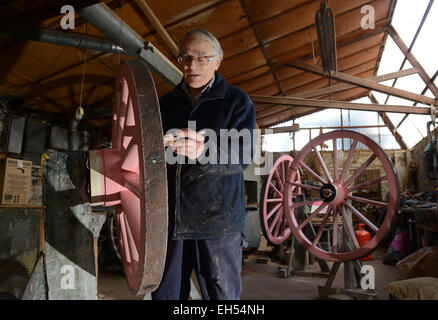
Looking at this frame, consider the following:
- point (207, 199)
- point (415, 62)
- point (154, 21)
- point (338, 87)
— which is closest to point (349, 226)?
point (207, 199)

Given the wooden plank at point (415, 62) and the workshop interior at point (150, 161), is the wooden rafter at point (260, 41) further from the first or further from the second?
the wooden plank at point (415, 62)

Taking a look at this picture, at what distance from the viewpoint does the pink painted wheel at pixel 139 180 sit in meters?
0.83

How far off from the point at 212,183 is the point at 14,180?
4230 mm

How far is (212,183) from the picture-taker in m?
1.19

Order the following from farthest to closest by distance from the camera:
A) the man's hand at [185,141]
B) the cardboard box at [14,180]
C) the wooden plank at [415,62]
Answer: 1. the wooden plank at [415,62]
2. the cardboard box at [14,180]
3. the man's hand at [185,141]

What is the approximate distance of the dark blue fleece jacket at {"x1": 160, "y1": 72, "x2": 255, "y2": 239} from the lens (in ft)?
3.80

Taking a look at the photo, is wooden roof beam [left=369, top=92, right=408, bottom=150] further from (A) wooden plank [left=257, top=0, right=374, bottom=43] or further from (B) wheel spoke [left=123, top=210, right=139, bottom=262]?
(B) wheel spoke [left=123, top=210, right=139, bottom=262]

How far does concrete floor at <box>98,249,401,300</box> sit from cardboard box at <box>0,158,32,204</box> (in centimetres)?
172

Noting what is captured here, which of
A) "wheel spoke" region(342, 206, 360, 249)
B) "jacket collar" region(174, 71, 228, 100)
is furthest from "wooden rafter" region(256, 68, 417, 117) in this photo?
"jacket collar" region(174, 71, 228, 100)

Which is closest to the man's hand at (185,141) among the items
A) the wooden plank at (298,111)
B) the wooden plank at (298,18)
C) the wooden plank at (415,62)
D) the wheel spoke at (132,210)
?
the wheel spoke at (132,210)

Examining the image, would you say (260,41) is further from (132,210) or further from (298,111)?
(298,111)

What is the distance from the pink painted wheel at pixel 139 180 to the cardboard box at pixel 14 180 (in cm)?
382
